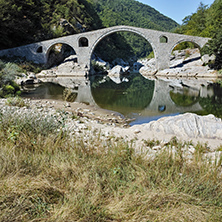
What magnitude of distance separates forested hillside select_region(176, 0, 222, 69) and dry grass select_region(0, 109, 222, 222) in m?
19.9

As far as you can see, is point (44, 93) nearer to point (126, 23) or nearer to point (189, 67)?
point (189, 67)

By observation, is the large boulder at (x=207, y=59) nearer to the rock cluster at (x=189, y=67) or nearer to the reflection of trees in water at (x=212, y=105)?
the rock cluster at (x=189, y=67)

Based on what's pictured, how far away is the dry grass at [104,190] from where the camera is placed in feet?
5.03

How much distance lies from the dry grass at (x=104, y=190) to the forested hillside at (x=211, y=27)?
19.9 m

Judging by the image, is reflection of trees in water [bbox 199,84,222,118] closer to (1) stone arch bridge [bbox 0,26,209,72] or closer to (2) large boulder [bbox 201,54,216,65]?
(2) large boulder [bbox 201,54,216,65]

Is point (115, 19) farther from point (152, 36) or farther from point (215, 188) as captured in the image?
point (215, 188)

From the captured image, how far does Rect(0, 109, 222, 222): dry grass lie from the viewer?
1533 millimetres

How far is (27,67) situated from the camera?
21828mm

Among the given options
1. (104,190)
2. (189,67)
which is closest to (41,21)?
(189,67)

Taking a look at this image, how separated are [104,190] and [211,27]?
30419mm

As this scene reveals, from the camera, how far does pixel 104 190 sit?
184 cm

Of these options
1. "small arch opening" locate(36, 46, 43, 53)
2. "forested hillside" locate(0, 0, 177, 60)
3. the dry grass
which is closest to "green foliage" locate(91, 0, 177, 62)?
"forested hillside" locate(0, 0, 177, 60)

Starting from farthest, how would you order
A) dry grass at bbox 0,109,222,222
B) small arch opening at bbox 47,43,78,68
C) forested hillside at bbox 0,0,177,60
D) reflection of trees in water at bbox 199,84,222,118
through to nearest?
1. small arch opening at bbox 47,43,78,68
2. forested hillside at bbox 0,0,177,60
3. reflection of trees in water at bbox 199,84,222,118
4. dry grass at bbox 0,109,222,222

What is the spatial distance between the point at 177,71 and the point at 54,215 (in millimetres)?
23787
